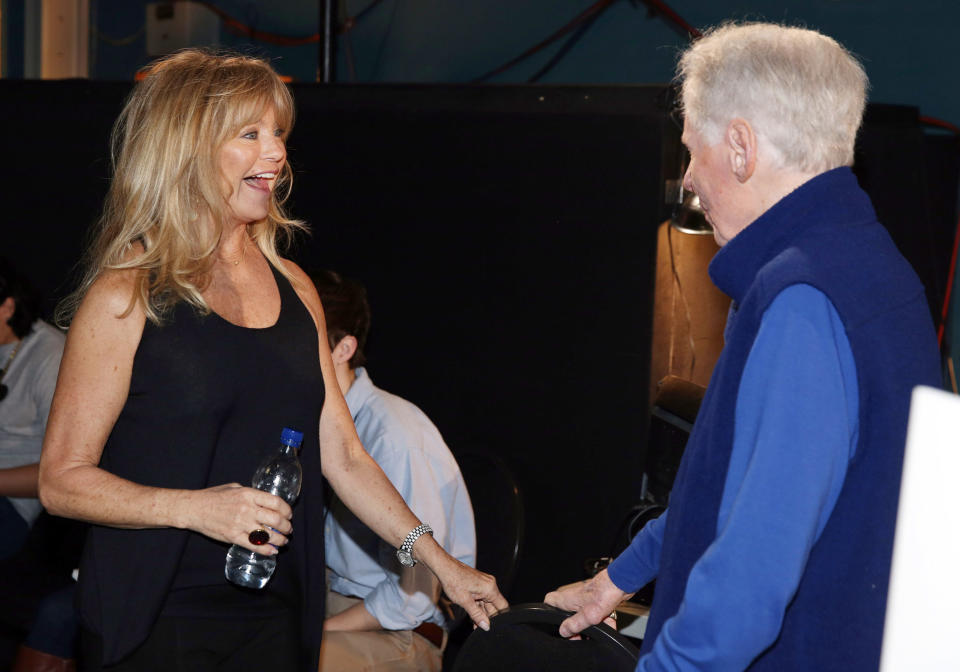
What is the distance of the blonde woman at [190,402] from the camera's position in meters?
1.41

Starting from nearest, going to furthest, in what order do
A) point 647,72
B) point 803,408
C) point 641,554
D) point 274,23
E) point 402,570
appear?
point 803,408
point 641,554
point 402,570
point 647,72
point 274,23

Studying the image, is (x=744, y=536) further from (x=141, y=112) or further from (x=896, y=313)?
(x=141, y=112)

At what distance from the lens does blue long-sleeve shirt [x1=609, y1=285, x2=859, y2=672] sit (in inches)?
37.5

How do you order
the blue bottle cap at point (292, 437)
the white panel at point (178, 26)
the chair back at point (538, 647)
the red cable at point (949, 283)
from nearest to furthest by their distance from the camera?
the chair back at point (538, 647) < the blue bottle cap at point (292, 437) < the red cable at point (949, 283) < the white panel at point (178, 26)

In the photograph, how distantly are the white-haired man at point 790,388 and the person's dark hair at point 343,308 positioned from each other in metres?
1.29

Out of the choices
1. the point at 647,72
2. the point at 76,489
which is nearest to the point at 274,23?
the point at 647,72

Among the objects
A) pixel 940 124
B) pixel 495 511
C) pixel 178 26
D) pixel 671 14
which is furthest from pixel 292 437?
pixel 178 26

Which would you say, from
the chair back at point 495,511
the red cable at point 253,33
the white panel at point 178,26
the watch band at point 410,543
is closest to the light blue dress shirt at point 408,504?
the chair back at point 495,511

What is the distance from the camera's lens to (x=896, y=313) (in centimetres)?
101

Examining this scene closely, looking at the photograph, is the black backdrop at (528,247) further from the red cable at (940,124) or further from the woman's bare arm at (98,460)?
the woman's bare arm at (98,460)

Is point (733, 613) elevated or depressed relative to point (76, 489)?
elevated

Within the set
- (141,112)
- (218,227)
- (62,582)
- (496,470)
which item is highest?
(141,112)

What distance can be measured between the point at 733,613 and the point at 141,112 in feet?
3.72

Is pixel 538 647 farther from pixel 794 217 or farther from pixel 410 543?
pixel 794 217
